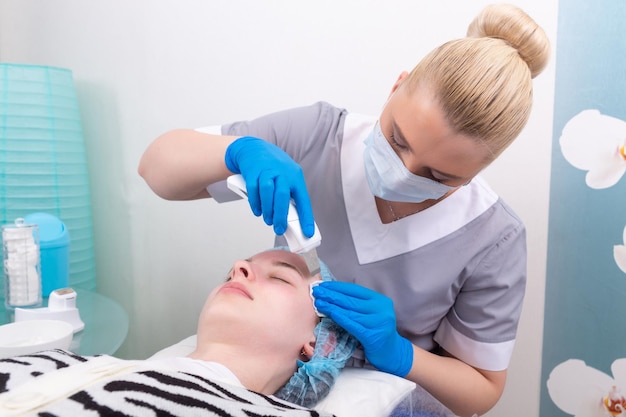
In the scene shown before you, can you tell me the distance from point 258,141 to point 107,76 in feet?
3.92

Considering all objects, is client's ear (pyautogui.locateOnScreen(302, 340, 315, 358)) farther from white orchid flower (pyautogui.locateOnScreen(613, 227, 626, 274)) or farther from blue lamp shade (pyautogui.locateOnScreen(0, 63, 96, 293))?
blue lamp shade (pyautogui.locateOnScreen(0, 63, 96, 293))

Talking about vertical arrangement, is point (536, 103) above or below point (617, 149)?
above

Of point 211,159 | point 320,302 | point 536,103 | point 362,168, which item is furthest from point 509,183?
point 211,159

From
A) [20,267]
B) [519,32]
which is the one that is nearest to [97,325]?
[20,267]

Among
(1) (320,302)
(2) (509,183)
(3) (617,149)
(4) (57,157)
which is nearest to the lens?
(1) (320,302)

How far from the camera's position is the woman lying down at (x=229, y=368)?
31.1 inches

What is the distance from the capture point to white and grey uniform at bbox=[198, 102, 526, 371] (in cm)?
128

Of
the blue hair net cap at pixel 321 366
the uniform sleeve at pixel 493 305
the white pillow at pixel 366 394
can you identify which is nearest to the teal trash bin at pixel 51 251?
the blue hair net cap at pixel 321 366

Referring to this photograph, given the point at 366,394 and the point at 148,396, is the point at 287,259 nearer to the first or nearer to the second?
the point at 366,394

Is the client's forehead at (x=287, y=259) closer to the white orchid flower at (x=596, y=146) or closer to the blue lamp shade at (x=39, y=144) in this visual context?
the white orchid flower at (x=596, y=146)

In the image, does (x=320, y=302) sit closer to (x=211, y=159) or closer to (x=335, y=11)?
(x=211, y=159)

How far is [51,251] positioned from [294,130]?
83cm

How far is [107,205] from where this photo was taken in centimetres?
220

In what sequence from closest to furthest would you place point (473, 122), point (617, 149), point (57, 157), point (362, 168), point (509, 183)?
point (473, 122) → point (362, 168) → point (617, 149) → point (509, 183) → point (57, 157)
